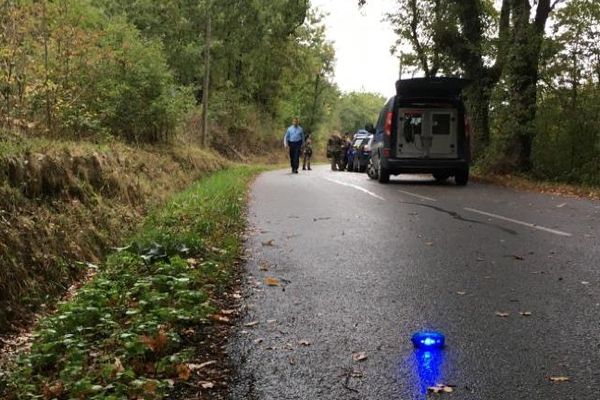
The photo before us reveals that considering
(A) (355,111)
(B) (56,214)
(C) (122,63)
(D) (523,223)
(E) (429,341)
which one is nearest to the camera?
(E) (429,341)

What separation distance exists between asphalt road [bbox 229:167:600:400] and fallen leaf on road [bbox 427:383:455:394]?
4 cm

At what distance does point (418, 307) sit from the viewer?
4.86 m

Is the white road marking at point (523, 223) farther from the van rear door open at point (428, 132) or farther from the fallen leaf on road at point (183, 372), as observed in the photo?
the fallen leaf on road at point (183, 372)

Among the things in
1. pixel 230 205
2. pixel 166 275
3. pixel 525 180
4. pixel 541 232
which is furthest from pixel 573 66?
pixel 166 275

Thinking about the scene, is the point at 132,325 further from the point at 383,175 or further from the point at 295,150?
the point at 295,150

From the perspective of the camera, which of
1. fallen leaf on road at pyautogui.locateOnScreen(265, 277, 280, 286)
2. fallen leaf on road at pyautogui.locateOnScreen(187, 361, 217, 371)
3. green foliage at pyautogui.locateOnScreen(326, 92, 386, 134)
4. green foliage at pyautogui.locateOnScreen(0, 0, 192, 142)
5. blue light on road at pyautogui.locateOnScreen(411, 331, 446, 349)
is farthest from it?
green foliage at pyautogui.locateOnScreen(326, 92, 386, 134)

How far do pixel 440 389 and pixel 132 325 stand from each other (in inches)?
83.7

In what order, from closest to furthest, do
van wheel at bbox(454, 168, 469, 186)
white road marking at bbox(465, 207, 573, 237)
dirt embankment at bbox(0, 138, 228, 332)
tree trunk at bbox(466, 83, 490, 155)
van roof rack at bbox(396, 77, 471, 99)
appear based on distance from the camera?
1. dirt embankment at bbox(0, 138, 228, 332)
2. white road marking at bbox(465, 207, 573, 237)
3. van roof rack at bbox(396, 77, 471, 99)
4. van wheel at bbox(454, 168, 469, 186)
5. tree trunk at bbox(466, 83, 490, 155)

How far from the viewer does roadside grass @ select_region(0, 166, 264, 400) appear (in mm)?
3436

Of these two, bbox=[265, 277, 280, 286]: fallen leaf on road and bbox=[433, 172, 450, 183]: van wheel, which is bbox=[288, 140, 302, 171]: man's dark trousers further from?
bbox=[265, 277, 280, 286]: fallen leaf on road

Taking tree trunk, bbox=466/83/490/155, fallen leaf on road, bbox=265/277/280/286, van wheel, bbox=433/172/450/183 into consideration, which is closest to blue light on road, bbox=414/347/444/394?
fallen leaf on road, bbox=265/277/280/286

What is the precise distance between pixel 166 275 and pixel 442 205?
23.3 ft

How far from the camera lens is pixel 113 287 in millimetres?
5301

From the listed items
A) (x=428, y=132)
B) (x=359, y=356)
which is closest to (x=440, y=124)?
(x=428, y=132)
